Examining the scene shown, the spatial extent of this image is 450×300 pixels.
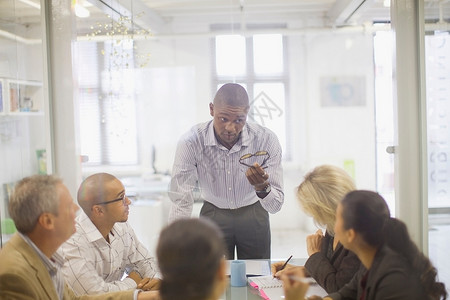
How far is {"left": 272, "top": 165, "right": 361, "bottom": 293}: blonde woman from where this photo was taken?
220 cm

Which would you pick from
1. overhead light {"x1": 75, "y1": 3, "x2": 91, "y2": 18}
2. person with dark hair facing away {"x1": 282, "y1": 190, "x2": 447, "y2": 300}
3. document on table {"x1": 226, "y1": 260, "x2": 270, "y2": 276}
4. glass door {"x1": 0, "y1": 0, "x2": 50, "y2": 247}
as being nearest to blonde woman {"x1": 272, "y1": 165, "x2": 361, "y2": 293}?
document on table {"x1": 226, "y1": 260, "x2": 270, "y2": 276}

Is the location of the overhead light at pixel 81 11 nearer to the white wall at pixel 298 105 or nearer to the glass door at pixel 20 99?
the glass door at pixel 20 99

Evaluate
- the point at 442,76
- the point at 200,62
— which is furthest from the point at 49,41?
the point at 442,76

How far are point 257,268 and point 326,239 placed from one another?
45 centimetres

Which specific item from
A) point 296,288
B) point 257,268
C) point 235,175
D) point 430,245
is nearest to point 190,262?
point 296,288

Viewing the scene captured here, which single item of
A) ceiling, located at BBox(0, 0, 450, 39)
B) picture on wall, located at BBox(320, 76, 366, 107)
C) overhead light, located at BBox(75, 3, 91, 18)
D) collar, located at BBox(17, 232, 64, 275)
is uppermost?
overhead light, located at BBox(75, 3, 91, 18)

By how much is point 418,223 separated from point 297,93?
3.65 feet

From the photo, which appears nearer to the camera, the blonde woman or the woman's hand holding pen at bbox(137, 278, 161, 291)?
the blonde woman

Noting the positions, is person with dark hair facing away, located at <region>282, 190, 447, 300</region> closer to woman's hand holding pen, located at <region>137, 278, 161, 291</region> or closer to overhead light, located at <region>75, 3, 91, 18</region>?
woman's hand holding pen, located at <region>137, 278, 161, 291</region>

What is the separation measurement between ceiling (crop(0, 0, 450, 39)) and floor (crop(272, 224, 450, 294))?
128 centimetres

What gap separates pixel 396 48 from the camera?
10.2 ft

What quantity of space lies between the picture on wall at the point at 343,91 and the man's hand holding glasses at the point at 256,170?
1.77 ft

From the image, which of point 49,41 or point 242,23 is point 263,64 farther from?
point 49,41

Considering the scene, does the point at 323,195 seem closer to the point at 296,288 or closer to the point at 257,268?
the point at 257,268
